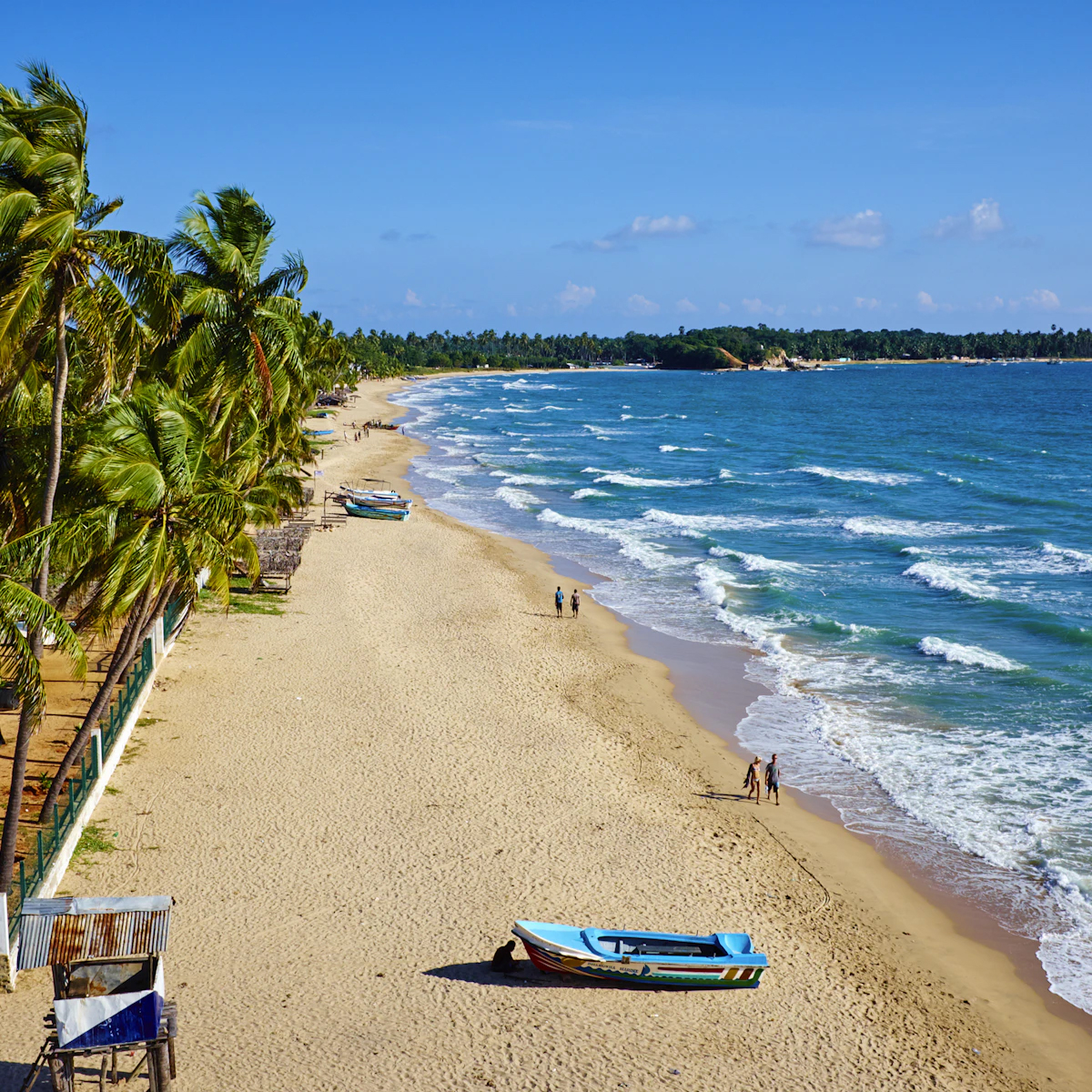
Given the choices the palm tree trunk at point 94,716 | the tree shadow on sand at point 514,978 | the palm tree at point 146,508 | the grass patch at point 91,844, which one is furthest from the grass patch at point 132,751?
the tree shadow on sand at point 514,978

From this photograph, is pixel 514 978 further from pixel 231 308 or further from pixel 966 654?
pixel 966 654

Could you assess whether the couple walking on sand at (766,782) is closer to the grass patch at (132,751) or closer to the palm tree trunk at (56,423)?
the grass patch at (132,751)

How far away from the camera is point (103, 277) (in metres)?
13.2

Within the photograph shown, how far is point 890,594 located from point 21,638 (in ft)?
101

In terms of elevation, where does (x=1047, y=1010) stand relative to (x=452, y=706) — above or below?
below

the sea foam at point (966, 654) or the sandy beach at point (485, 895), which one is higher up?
the sea foam at point (966, 654)

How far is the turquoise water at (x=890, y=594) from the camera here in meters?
19.4

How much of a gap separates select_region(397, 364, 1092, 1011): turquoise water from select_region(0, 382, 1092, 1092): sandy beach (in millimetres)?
2021

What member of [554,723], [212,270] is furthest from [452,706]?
[212,270]

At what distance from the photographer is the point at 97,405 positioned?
1770 cm

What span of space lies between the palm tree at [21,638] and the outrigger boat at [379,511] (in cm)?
3315

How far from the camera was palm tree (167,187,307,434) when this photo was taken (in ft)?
56.1

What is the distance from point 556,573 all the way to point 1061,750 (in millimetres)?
20137

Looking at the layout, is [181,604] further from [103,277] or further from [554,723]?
[103,277]
